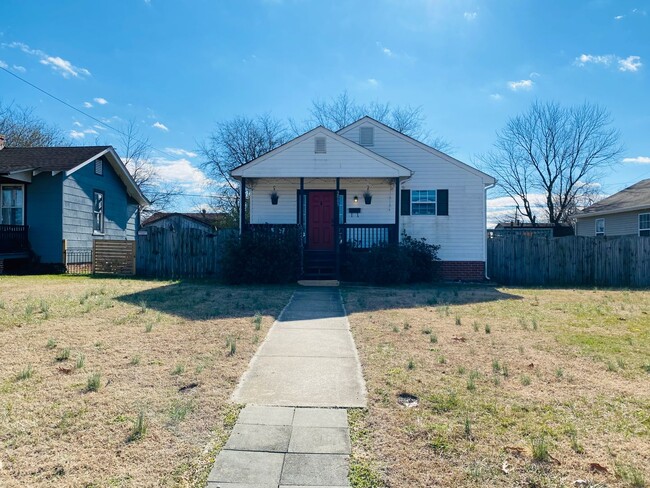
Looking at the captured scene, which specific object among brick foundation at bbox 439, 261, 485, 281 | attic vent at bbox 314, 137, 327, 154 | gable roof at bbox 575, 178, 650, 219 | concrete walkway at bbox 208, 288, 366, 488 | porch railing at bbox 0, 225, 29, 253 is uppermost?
attic vent at bbox 314, 137, 327, 154

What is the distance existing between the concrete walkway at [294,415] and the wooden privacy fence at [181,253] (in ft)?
30.4

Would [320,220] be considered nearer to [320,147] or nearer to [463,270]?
[320,147]

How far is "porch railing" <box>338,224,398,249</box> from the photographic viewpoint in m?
14.3

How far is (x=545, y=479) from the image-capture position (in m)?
2.74

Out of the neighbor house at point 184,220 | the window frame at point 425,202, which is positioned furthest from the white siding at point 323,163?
the neighbor house at point 184,220

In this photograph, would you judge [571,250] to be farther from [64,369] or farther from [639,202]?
[64,369]

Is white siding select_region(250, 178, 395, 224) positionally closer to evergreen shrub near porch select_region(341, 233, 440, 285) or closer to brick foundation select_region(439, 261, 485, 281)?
evergreen shrub near porch select_region(341, 233, 440, 285)

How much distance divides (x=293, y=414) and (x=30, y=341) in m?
3.92

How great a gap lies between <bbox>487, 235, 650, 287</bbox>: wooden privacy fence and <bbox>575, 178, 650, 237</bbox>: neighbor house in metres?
6.07

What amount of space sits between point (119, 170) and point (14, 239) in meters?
6.29

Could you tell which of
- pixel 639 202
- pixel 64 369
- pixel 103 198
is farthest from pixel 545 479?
pixel 639 202

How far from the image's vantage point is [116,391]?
4.05 m

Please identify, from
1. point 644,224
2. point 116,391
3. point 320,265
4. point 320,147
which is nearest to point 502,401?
point 116,391

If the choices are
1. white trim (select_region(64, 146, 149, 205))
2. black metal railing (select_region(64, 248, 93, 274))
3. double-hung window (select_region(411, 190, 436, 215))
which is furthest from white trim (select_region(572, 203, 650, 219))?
black metal railing (select_region(64, 248, 93, 274))
